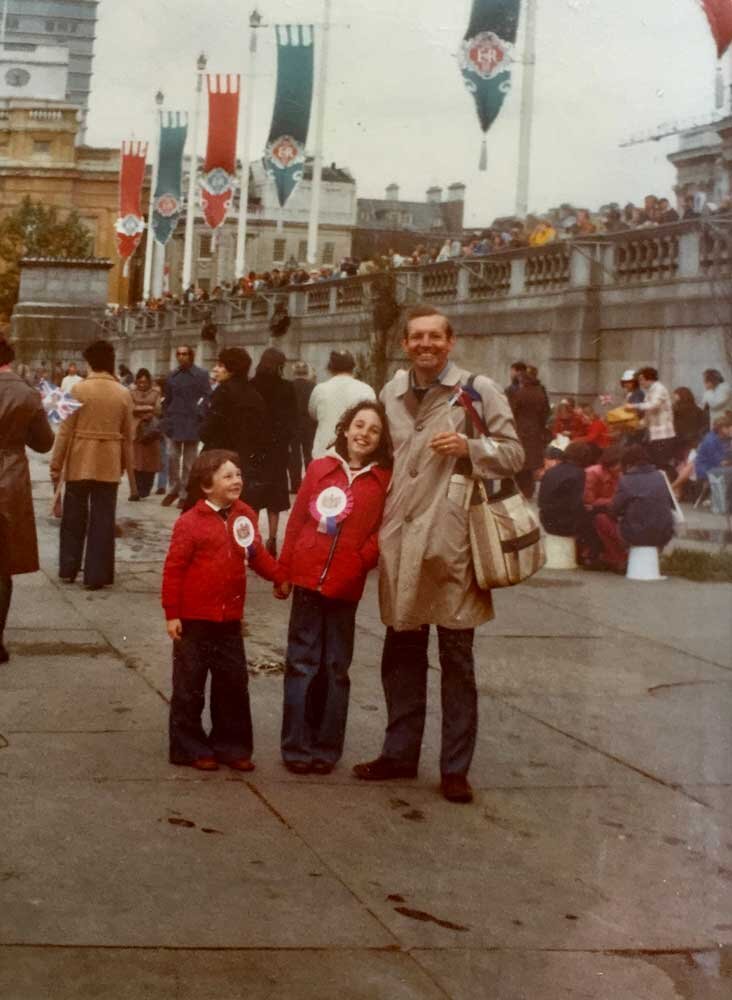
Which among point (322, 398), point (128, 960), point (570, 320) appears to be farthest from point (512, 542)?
point (570, 320)

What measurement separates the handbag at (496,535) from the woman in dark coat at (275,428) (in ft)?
22.5

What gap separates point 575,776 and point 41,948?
2926 mm

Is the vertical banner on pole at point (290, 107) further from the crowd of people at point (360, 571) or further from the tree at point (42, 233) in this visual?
the tree at point (42, 233)

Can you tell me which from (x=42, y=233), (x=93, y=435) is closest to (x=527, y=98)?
(x=93, y=435)

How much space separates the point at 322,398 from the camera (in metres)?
12.9

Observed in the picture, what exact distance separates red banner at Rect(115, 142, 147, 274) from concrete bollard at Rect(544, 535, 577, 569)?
2922cm

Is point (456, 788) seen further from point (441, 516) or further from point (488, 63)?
point (488, 63)

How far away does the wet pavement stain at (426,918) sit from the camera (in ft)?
16.9

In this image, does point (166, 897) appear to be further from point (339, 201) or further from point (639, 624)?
point (339, 201)

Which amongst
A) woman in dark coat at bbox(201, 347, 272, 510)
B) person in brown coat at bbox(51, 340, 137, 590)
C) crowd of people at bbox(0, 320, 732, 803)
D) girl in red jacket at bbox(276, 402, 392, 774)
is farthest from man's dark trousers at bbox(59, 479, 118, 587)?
girl in red jacket at bbox(276, 402, 392, 774)

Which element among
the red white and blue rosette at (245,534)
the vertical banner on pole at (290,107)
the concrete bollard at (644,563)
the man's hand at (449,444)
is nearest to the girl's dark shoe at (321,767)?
the red white and blue rosette at (245,534)

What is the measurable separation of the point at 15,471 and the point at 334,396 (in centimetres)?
402

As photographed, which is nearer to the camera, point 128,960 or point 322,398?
point 128,960

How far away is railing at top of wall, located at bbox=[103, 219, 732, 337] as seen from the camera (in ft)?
71.3
